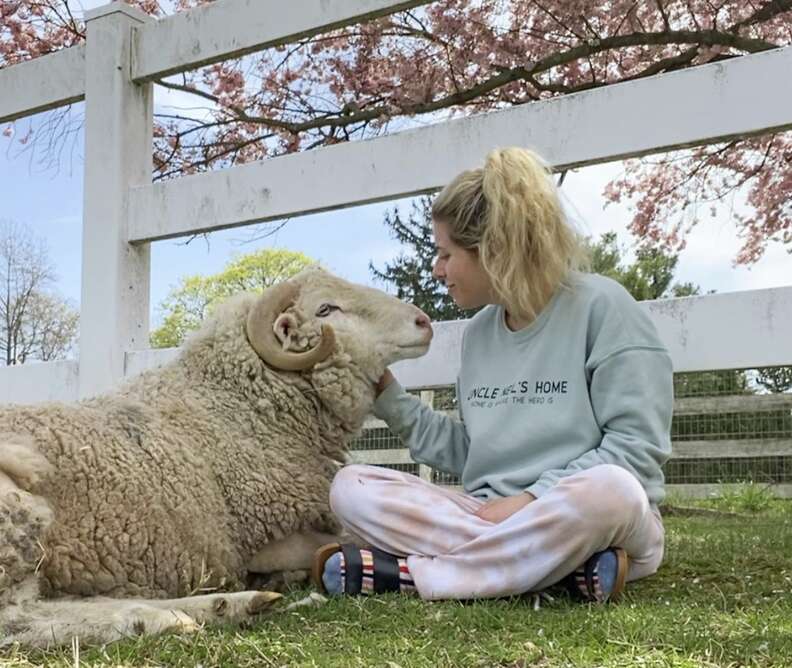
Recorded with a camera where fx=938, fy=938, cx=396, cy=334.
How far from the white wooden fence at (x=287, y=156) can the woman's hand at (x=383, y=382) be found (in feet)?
1.28

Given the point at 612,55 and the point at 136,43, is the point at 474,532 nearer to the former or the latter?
the point at 136,43

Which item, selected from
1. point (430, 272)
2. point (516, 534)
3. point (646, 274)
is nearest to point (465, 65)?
point (430, 272)

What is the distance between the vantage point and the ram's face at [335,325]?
2.96 m

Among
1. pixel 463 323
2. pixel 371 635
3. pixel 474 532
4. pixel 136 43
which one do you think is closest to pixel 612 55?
pixel 136 43

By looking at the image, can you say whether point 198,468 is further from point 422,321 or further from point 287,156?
point 287,156

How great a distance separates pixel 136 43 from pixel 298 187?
4.19ft

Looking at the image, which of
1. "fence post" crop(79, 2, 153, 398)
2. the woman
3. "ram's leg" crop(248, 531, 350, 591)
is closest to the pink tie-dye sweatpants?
the woman

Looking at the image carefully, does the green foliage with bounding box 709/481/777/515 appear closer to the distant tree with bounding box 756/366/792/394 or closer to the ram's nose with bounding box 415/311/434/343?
the distant tree with bounding box 756/366/792/394

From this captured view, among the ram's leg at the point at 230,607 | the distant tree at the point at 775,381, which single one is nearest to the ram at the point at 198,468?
the ram's leg at the point at 230,607

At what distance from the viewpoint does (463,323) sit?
3.40m

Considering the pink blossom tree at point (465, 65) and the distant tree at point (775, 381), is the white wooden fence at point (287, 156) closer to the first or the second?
the pink blossom tree at point (465, 65)

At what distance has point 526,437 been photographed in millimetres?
2594

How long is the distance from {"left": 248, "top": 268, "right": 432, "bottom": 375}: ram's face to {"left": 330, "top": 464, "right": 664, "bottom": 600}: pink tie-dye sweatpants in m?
0.62

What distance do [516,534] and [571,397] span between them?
47cm
